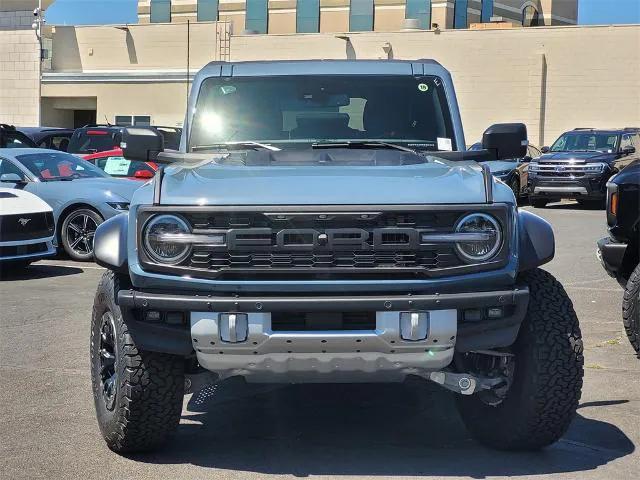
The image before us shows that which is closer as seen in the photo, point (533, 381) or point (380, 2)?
point (533, 381)

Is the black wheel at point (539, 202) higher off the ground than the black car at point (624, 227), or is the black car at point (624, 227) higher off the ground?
the black car at point (624, 227)

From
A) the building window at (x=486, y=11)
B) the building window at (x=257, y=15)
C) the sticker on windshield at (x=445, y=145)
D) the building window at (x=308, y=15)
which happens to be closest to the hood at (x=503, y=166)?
the sticker on windshield at (x=445, y=145)

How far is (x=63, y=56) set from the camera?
47312 millimetres

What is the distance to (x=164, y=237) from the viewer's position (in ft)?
16.0

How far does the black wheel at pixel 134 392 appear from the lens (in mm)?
5070

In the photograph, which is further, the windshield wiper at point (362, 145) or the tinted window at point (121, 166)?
the tinted window at point (121, 166)

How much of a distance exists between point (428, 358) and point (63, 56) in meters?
44.8

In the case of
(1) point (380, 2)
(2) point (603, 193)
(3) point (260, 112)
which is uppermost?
(1) point (380, 2)

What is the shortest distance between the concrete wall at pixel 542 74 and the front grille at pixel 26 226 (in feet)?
94.2

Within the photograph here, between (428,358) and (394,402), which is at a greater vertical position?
(428,358)

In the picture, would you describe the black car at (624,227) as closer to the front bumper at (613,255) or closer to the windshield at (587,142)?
the front bumper at (613,255)

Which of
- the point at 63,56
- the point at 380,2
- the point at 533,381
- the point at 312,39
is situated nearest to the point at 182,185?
the point at 533,381

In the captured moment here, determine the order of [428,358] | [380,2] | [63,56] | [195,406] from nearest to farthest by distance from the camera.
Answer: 1. [428,358]
2. [195,406]
3. [63,56]
4. [380,2]

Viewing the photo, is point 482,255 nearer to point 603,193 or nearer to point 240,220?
point 240,220
